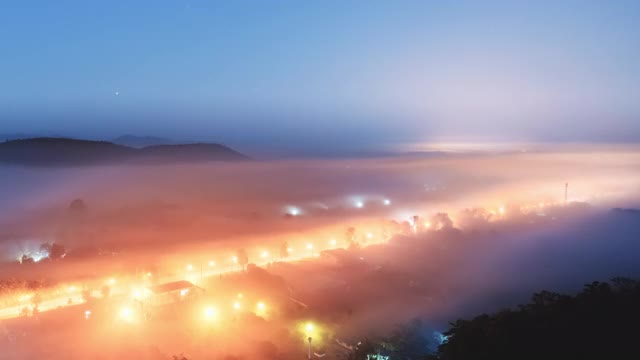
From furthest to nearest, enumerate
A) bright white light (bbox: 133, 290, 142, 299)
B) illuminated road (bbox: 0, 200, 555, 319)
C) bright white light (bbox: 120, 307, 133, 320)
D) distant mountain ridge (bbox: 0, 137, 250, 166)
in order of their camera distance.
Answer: distant mountain ridge (bbox: 0, 137, 250, 166) → bright white light (bbox: 133, 290, 142, 299) → illuminated road (bbox: 0, 200, 555, 319) → bright white light (bbox: 120, 307, 133, 320)

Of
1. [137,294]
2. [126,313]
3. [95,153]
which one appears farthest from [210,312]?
[95,153]

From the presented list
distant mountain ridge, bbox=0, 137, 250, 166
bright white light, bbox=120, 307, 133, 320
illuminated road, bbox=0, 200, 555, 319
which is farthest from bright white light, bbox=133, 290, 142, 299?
distant mountain ridge, bbox=0, 137, 250, 166

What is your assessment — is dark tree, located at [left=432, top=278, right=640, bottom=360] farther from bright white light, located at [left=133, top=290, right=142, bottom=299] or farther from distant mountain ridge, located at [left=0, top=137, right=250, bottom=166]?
distant mountain ridge, located at [left=0, top=137, right=250, bottom=166]

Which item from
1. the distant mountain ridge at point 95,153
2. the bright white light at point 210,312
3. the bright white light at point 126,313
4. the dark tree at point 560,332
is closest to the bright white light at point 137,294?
the bright white light at point 126,313

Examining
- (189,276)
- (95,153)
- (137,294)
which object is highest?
(95,153)

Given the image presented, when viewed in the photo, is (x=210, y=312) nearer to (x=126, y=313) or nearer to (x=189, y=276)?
(x=126, y=313)

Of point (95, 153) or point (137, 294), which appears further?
point (95, 153)

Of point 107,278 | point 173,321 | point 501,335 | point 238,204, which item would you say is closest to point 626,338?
point 501,335

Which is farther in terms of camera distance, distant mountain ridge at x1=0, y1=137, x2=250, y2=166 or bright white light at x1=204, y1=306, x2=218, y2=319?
distant mountain ridge at x1=0, y1=137, x2=250, y2=166

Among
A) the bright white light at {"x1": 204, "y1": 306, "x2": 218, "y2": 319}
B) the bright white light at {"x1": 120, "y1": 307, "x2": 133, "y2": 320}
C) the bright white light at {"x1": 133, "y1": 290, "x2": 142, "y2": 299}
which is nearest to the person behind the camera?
the bright white light at {"x1": 120, "y1": 307, "x2": 133, "y2": 320}
